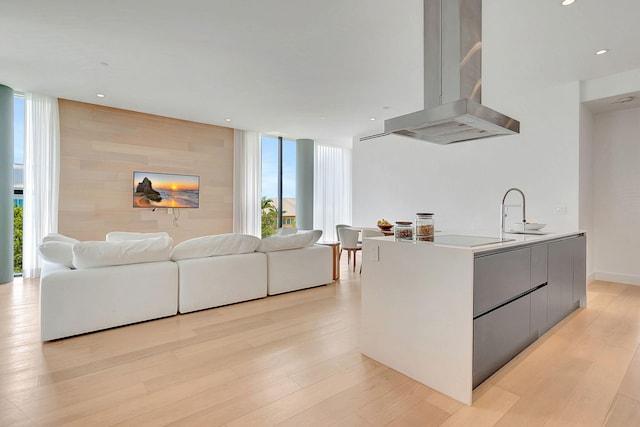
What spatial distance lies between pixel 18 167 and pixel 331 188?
257 inches

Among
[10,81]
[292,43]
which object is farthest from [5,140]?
[292,43]

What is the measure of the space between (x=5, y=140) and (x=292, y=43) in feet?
14.8

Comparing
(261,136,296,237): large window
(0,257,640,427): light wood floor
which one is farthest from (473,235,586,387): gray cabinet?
(261,136,296,237): large window

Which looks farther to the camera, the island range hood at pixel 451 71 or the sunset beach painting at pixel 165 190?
the sunset beach painting at pixel 165 190

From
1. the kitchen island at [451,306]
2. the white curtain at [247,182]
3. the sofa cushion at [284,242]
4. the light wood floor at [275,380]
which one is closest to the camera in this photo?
the light wood floor at [275,380]

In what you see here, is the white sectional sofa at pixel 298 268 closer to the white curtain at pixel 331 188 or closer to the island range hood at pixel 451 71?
the island range hood at pixel 451 71

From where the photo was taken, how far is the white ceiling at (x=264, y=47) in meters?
2.81

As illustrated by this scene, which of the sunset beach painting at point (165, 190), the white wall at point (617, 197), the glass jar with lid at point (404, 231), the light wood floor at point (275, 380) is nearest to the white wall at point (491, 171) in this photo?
the white wall at point (617, 197)

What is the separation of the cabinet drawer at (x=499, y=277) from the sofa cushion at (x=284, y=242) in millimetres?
2589

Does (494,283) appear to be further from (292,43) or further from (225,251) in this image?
(292,43)

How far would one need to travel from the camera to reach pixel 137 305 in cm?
304

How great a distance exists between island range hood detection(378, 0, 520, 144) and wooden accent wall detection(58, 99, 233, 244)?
5.37 meters

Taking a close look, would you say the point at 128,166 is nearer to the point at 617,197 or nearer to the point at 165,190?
the point at 165,190

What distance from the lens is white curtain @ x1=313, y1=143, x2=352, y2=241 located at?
8727 millimetres
